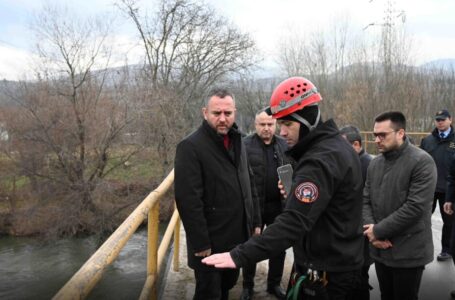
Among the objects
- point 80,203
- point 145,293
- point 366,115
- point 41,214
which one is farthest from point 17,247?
point 145,293

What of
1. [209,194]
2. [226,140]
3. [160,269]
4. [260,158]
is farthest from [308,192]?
[160,269]

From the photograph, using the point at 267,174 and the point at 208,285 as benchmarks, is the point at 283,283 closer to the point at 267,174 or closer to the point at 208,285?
the point at 267,174

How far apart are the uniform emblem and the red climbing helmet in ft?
1.23

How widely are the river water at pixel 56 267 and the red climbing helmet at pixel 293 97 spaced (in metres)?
14.9

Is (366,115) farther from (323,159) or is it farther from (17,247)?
(323,159)

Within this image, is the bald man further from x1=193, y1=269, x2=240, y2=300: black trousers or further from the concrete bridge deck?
x1=193, y1=269, x2=240, y2=300: black trousers

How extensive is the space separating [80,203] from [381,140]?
906 inches

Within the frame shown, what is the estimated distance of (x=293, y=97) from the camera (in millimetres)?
1946

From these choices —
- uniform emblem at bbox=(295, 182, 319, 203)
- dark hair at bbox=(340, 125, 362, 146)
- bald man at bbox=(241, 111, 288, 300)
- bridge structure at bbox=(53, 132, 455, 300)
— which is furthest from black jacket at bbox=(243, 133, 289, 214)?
uniform emblem at bbox=(295, 182, 319, 203)

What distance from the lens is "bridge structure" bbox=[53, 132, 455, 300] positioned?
150 centimetres

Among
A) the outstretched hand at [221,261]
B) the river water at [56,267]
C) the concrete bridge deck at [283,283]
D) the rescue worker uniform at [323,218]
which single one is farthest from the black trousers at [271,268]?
the river water at [56,267]

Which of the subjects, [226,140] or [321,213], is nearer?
[321,213]

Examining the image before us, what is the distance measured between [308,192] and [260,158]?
1.93 metres

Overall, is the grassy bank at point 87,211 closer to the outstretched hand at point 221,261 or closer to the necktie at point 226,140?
the necktie at point 226,140
